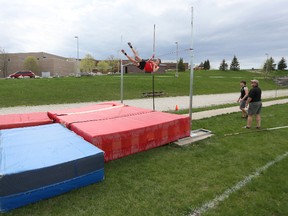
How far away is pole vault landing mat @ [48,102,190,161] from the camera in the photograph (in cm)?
491

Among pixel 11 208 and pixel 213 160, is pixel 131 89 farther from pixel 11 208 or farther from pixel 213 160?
pixel 11 208

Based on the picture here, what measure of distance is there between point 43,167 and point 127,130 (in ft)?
6.86

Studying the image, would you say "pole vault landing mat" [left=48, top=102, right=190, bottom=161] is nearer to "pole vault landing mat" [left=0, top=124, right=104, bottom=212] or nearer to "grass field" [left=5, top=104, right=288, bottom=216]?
"grass field" [left=5, top=104, right=288, bottom=216]

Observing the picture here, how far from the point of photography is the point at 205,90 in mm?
27594

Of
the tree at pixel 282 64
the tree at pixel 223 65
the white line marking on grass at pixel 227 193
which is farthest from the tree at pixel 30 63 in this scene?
the tree at pixel 282 64

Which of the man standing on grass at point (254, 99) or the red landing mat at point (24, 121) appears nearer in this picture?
the red landing mat at point (24, 121)

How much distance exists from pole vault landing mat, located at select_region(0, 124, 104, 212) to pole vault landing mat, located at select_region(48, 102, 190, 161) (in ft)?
1.64

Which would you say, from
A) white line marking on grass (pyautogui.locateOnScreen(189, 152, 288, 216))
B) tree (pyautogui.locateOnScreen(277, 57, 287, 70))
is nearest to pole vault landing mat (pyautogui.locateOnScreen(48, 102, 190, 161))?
white line marking on grass (pyautogui.locateOnScreen(189, 152, 288, 216))

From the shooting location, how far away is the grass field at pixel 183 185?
3.40 meters

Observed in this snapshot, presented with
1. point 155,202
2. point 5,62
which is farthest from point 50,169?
point 5,62

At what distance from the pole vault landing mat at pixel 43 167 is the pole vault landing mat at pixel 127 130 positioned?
0.50 m

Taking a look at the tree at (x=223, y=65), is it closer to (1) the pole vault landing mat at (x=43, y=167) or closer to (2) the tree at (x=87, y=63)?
(2) the tree at (x=87, y=63)

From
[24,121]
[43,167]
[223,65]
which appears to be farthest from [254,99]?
[223,65]

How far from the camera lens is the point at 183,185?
4109 millimetres
